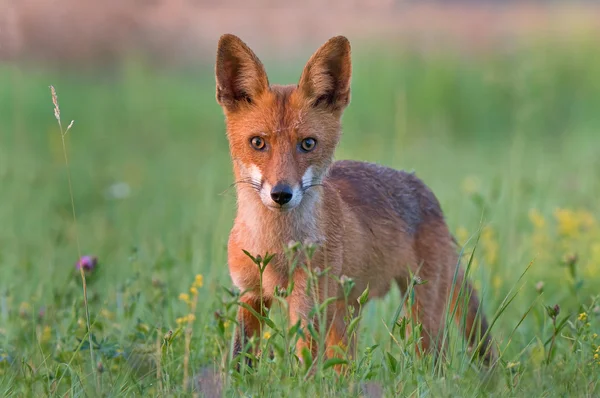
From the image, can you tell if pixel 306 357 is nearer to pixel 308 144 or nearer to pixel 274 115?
pixel 308 144

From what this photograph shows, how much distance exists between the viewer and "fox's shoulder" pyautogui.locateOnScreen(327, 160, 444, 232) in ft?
17.9

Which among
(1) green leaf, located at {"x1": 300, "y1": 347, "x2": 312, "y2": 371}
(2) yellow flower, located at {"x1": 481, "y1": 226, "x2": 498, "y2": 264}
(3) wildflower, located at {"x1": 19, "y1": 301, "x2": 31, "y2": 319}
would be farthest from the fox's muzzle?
(2) yellow flower, located at {"x1": 481, "y1": 226, "x2": 498, "y2": 264}

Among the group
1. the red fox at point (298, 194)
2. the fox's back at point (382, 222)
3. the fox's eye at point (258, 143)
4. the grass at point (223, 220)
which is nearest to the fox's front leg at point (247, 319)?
the red fox at point (298, 194)

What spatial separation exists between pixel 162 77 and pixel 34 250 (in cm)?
749

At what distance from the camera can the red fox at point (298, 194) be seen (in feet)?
15.0

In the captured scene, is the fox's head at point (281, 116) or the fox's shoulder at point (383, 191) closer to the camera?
the fox's head at point (281, 116)

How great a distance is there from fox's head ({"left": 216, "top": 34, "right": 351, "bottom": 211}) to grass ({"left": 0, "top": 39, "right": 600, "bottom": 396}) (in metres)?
0.75

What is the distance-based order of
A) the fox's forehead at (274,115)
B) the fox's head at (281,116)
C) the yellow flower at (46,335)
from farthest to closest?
1. the yellow flower at (46,335)
2. the fox's forehead at (274,115)
3. the fox's head at (281,116)

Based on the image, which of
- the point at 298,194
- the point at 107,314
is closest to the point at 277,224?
the point at 298,194

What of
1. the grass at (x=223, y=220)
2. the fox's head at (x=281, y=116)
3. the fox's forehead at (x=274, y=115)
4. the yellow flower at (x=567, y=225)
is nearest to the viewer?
the grass at (x=223, y=220)

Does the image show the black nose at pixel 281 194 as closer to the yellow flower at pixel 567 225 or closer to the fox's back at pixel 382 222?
the fox's back at pixel 382 222

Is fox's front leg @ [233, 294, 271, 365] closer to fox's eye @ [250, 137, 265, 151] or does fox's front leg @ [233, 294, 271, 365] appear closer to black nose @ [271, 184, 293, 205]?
black nose @ [271, 184, 293, 205]

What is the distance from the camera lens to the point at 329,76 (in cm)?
495

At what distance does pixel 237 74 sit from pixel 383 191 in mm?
1291
